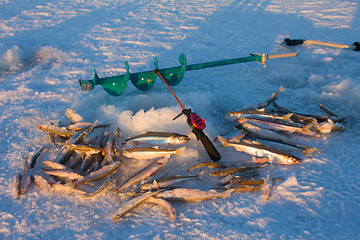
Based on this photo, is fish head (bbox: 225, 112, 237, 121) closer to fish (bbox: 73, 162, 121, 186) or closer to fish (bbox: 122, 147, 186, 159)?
fish (bbox: 122, 147, 186, 159)

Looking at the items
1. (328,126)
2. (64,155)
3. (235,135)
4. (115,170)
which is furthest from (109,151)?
(328,126)

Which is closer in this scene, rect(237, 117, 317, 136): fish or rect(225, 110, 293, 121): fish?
rect(237, 117, 317, 136): fish

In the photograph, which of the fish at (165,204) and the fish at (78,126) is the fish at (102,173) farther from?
the fish at (78,126)

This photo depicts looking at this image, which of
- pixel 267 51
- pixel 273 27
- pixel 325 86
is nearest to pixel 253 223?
pixel 325 86

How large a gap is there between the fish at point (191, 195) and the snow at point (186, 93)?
8cm

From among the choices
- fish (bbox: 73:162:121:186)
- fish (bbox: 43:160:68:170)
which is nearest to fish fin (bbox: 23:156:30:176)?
fish (bbox: 43:160:68:170)

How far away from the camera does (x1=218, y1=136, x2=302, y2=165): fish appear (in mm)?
3529

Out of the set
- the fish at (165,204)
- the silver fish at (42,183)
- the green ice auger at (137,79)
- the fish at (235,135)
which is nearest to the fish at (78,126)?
the green ice auger at (137,79)

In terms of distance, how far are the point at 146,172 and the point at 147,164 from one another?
0.29m

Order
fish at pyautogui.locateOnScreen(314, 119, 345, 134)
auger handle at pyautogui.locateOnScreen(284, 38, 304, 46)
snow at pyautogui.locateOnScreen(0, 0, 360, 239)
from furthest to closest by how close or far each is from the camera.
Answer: auger handle at pyautogui.locateOnScreen(284, 38, 304, 46) → fish at pyautogui.locateOnScreen(314, 119, 345, 134) → snow at pyautogui.locateOnScreen(0, 0, 360, 239)

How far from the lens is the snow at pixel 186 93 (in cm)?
288

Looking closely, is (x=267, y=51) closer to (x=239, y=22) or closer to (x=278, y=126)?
(x=239, y=22)

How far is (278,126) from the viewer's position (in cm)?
410

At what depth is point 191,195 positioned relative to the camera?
3061mm
